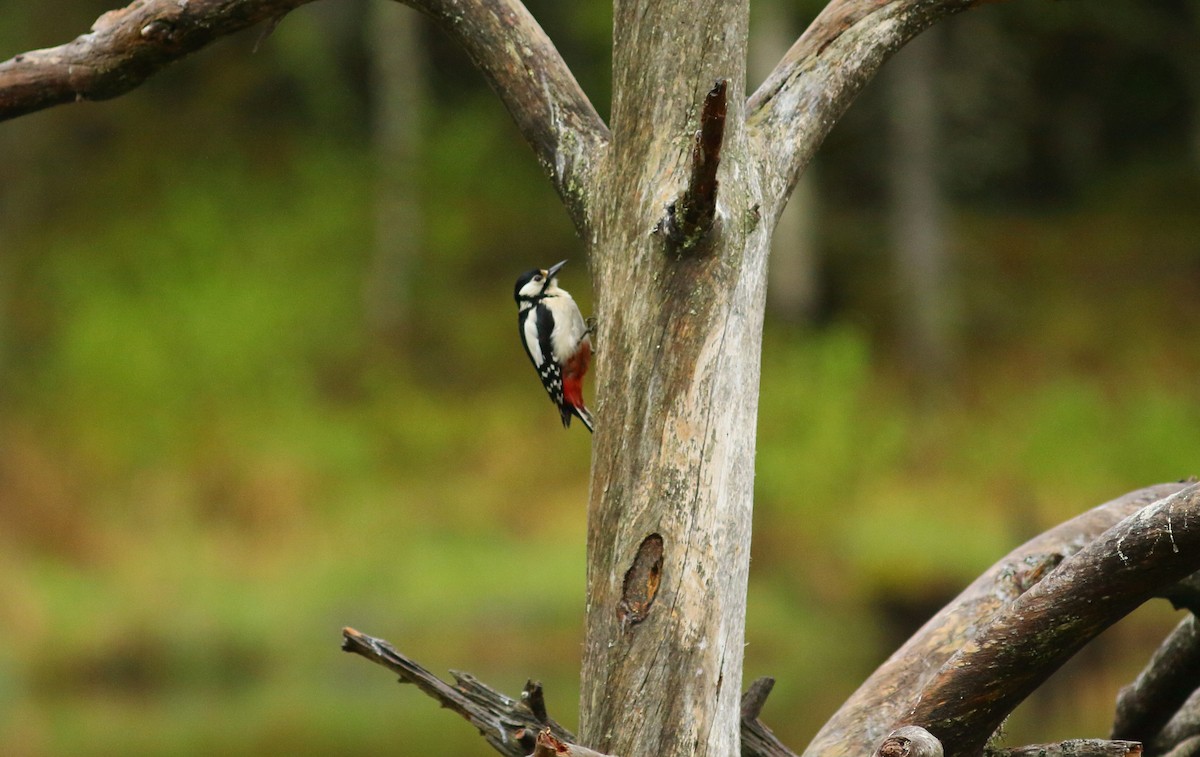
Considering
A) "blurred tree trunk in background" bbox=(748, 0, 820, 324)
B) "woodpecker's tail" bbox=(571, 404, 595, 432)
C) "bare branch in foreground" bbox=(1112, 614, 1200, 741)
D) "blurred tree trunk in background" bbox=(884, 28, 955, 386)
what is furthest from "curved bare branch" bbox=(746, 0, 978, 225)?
"blurred tree trunk in background" bbox=(748, 0, 820, 324)

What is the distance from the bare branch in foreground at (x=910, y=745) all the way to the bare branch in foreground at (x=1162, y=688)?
1212 mm

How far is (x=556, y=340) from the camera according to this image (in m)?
5.55

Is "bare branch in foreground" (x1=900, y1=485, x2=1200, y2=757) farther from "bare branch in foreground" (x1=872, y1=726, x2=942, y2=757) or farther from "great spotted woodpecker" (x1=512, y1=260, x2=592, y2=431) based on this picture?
"great spotted woodpecker" (x1=512, y1=260, x2=592, y2=431)

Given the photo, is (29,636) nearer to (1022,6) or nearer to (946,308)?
(946,308)

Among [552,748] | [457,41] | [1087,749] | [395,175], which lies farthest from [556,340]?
[395,175]

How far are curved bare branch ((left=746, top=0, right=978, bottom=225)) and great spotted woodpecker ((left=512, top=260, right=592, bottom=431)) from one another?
8.23 feet

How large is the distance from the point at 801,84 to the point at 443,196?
50.9 feet

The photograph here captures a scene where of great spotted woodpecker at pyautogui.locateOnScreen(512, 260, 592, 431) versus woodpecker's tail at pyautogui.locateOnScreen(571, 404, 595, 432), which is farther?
great spotted woodpecker at pyautogui.locateOnScreen(512, 260, 592, 431)

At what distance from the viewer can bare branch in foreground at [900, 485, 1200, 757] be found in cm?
214

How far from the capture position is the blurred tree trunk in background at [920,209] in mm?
14195

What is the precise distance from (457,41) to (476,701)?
131cm

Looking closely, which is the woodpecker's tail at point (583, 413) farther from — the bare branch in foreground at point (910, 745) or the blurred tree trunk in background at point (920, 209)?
the blurred tree trunk in background at point (920, 209)

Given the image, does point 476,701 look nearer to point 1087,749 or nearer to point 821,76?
point 1087,749

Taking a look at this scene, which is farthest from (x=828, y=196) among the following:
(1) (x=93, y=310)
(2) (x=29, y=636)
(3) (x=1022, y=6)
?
(2) (x=29, y=636)
